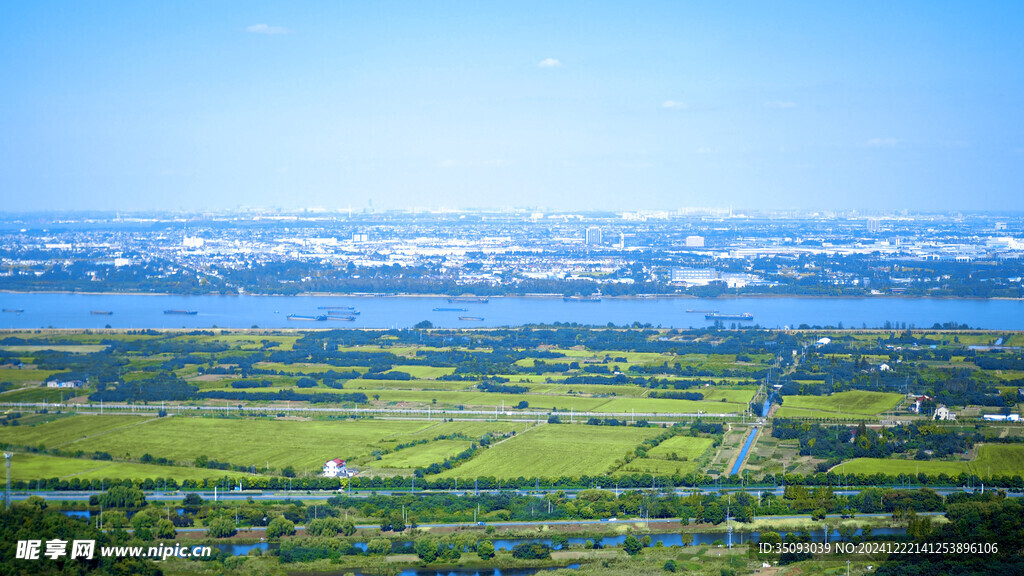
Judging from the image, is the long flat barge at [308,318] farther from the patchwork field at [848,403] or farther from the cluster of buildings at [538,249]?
the patchwork field at [848,403]

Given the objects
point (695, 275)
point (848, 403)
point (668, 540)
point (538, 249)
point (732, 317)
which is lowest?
point (668, 540)

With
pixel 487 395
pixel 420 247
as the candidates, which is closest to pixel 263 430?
pixel 487 395

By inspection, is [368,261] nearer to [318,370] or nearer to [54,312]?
[54,312]

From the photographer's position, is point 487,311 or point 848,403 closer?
point 848,403

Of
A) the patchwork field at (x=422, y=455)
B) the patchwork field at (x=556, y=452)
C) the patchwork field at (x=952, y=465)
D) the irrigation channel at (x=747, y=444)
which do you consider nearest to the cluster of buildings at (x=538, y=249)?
the irrigation channel at (x=747, y=444)

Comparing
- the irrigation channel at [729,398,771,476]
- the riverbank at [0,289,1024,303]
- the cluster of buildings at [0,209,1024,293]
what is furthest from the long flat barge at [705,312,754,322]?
the irrigation channel at [729,398,771,476]

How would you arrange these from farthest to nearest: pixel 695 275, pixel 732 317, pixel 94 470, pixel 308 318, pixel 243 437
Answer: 1. pixel 695 275
2. pixel 732 317
3. pixel 308 318
4. pixel 243 437
5. pixel 94 470

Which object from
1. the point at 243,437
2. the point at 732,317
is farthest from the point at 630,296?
Answer: the point at 243,437

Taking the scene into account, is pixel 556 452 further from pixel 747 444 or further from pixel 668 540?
pixel 668 540
